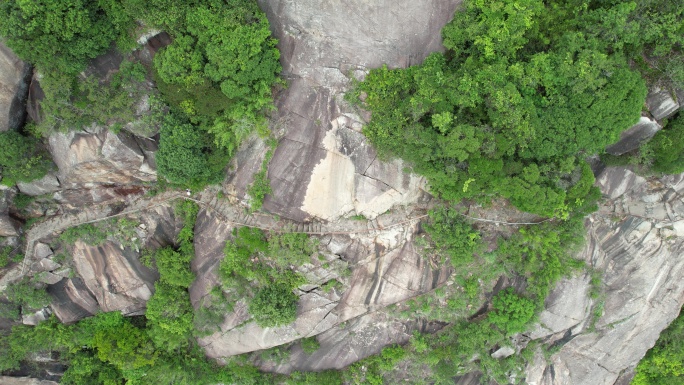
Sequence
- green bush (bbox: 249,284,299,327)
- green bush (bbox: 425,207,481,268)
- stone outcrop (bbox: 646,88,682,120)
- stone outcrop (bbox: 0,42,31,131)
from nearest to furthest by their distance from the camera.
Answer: stone outcrop (bbox: 646,88,682,120) < stone outcrop (bbox: 0,42,31,131) < green bush (bbox: 425,207,481,268) < green bush (bbox: 249,284,299,327)

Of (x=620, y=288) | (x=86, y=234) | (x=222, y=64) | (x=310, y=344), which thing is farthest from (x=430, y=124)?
(x=86, y=234)

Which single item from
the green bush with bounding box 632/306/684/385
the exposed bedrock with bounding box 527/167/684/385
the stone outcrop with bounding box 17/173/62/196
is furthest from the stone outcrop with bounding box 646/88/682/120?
the stone outcrop with bounding box 17/173/62/196

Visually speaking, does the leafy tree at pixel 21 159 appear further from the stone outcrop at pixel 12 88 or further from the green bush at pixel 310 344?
the green bush at pixel 310 344

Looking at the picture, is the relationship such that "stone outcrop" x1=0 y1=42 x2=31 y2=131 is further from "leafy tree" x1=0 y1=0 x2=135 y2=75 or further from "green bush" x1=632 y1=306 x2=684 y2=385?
"green bush" x1=632 y1=306 x2=684 y2=385

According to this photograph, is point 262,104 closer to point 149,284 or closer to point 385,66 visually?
point 385,66

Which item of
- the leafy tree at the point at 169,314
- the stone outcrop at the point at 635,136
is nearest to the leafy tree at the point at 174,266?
the leafy tree at the point at 169,314

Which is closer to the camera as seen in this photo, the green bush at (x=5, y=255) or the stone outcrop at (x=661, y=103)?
the stone outcrop at (x=661, y=103)
